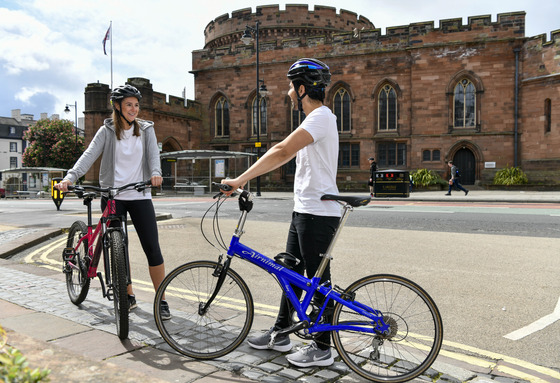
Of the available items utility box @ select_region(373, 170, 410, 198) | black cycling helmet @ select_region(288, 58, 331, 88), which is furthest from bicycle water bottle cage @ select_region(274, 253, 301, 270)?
utility box @ select_region(373, 170, 410, 198)

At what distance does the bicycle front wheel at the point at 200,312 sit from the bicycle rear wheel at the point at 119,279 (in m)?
0.30

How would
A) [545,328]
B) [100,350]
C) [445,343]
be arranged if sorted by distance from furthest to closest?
[545,328] → [445,343] → [100,350]

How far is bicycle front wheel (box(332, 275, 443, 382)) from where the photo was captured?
2.83 metres

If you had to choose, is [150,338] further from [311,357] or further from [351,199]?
[351,199]

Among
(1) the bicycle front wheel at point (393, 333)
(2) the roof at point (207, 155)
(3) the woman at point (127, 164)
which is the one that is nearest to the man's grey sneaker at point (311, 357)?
(1) the bicycle front wheel at point (393, 333)

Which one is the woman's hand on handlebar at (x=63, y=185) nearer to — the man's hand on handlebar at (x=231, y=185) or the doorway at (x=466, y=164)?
the man's hand on handlebar at (x=231, y=185)

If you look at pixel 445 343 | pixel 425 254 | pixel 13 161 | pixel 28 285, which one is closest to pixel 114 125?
pixel 28 285

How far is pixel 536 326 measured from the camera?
3938 millimetres

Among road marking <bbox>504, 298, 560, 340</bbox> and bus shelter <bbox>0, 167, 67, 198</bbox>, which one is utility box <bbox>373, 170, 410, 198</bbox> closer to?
road marking <bbox>504, 298, 560, 340</bbox>

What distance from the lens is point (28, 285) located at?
4961 millimetres

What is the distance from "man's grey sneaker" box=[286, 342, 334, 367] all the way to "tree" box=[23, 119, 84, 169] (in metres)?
54.4

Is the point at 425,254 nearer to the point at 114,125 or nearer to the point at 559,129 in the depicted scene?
the point at 114,125

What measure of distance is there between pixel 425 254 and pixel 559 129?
76.6 feet

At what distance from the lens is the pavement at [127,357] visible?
2350mm
